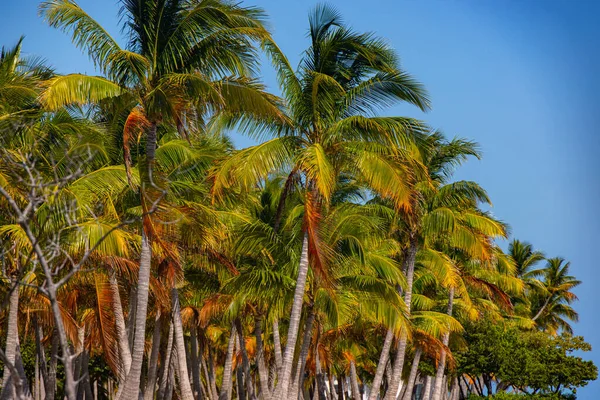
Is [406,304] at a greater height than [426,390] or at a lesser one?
lesser

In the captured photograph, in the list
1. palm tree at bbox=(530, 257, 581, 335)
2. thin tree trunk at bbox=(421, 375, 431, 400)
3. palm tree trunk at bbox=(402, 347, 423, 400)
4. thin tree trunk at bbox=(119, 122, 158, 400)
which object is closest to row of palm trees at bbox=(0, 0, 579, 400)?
thin tree trunk at bbox=(119, 122, 158, 400)

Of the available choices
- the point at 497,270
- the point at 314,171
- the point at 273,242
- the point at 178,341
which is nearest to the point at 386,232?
the point at 273,242

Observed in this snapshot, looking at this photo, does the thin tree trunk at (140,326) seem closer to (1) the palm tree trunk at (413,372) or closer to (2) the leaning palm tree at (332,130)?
(2) the leaning palm tree at (332,130)

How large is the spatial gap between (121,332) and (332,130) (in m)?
7.28

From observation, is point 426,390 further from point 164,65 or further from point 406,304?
point 164,65

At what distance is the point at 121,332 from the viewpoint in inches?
816

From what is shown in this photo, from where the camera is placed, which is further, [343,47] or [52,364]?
[52,364]

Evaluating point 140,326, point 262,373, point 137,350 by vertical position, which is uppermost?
point 262,373

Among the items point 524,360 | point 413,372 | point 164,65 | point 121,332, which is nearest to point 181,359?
point 121,332

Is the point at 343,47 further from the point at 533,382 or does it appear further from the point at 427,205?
the point at 533,382

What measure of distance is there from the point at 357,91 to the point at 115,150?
7.19 meters

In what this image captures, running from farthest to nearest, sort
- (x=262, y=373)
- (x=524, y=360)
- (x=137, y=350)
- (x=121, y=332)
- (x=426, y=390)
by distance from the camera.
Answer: (x=426, y=390)
(x=524, y=360)
(x=262, y=373)
(x=121, y=332)
(x=137, y=350)

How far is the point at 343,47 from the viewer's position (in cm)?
1966

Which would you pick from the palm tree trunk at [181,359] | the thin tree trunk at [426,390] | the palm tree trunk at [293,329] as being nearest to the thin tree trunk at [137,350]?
the palm tree trunk at [293,329]
